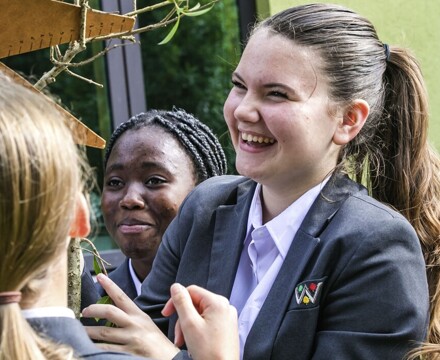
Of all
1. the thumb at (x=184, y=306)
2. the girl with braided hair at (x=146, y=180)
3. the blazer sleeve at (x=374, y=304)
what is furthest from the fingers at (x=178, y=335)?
the girl with braided hair at (x=146, y=180)

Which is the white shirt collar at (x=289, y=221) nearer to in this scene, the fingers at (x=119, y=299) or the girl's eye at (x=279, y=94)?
the girl's eye at (x=279, y=94)

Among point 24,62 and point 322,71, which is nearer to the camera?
point 322,71

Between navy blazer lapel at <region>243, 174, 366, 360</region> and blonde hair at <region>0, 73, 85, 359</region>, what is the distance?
786mm

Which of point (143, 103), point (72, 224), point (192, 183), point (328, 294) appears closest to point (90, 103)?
point (143, 103)

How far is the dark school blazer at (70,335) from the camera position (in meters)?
1.57

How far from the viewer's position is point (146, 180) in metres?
3.15

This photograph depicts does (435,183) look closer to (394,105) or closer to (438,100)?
(394,105)

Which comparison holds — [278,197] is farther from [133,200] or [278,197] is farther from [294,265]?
[133,200]

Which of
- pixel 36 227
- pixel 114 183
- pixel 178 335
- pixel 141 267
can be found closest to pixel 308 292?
pixel 178 335

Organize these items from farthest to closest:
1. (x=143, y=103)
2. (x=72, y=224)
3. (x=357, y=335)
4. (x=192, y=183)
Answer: (x=143, y=103) < (x=192, y=183) < (x=357, y=335) < (x=72, y=224)

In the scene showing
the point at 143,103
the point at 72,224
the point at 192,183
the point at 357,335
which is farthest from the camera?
the point at 143,103

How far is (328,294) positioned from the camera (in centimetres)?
225

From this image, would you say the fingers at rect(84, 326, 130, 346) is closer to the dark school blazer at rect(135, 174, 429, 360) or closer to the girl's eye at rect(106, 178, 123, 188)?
the dark school blazer at rect(135, 174, 429, 360)

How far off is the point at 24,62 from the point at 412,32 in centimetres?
195
